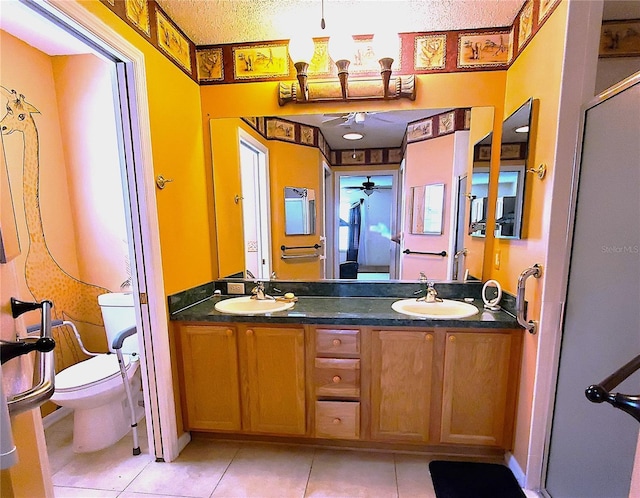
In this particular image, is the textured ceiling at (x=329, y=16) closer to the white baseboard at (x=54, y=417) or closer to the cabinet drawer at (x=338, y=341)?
the cabinet drawer at (x=338, y=341)

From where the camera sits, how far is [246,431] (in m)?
1.80

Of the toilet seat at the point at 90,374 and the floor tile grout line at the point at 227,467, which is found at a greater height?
the toilet seat at the point at 90,374

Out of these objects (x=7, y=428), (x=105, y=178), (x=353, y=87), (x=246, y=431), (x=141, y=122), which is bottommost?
(x=246, y=431)

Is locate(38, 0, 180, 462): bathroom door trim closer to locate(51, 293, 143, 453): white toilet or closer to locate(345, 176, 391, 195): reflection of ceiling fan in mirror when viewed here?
locate(51, 293, 143, 453): white toilet

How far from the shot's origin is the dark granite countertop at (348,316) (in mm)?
1530

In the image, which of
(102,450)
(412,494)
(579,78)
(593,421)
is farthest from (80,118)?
(593,421)

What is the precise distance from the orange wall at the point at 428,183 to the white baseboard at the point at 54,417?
2.48m

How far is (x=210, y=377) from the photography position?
1.77 m

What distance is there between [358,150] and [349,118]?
Result: 0.24m

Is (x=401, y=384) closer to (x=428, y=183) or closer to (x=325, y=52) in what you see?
(x=428, y=183)

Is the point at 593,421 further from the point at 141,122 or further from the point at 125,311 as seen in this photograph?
the point at 125,311

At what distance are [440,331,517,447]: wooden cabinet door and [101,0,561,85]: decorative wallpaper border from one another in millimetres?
1518

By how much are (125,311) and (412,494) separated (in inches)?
78.6

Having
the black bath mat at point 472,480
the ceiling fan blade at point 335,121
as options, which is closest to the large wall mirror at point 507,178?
the ceiling fan blade at point 335,121
